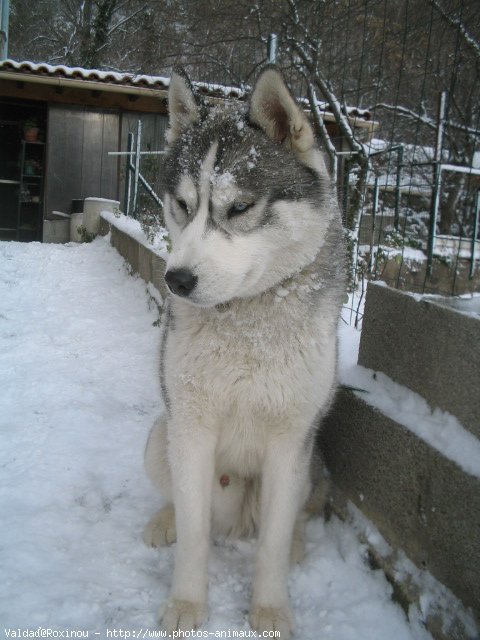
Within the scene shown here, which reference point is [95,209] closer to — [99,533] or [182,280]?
[99,533]

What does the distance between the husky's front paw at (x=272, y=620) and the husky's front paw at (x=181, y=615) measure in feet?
0.63

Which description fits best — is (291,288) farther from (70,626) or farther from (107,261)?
(107,261)

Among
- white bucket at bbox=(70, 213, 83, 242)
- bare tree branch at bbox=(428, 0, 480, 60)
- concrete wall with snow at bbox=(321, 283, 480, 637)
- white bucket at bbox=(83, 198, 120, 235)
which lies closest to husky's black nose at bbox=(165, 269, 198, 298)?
concrete wall with snow at bbox=(321, 283, 480, 637)

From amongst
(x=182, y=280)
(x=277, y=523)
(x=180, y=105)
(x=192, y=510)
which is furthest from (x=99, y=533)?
(x=180, y=105)

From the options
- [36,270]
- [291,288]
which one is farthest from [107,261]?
[291,288]

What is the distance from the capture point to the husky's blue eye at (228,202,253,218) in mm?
1863

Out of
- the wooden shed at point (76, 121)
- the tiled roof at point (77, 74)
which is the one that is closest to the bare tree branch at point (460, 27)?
the wooden shed at point (76, 121)

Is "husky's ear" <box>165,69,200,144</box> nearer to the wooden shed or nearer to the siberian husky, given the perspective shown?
the siberian husky

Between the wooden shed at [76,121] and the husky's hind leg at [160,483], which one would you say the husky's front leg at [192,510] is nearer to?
the husky's hind leg at [160,483]

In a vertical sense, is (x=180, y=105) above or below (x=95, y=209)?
above

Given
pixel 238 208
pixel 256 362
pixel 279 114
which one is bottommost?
pixel 256 362

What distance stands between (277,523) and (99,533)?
2.75 feet

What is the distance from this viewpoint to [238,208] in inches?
73.5

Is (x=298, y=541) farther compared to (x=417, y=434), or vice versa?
(x=298, y=541)
